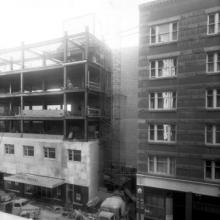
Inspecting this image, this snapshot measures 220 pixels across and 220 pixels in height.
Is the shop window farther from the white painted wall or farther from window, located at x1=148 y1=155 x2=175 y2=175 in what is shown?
window, located at x1=148 y1=155 x2=175 y2=175

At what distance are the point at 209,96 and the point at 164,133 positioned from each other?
5.59 metres

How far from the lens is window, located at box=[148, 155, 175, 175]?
19641mm

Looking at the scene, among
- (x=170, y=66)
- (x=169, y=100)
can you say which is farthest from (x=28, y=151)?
(x=170, y=66)

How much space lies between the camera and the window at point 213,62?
58.5 ft

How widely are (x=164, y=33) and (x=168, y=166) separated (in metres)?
13.8

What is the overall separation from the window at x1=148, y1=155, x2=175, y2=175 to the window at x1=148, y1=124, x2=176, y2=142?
1.92m

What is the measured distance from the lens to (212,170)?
17906mm

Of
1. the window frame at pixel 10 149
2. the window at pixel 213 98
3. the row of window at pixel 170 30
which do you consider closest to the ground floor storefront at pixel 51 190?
the window frame at pixel 10 149

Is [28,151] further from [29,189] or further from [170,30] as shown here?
[170,30]

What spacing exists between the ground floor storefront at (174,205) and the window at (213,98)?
27.4ft

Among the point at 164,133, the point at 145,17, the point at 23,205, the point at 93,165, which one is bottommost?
the point at 23,205

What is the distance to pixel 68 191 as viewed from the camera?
24016mm

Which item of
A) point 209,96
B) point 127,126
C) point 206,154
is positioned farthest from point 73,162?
point 209,96

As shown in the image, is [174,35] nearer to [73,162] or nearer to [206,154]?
[206,154]
